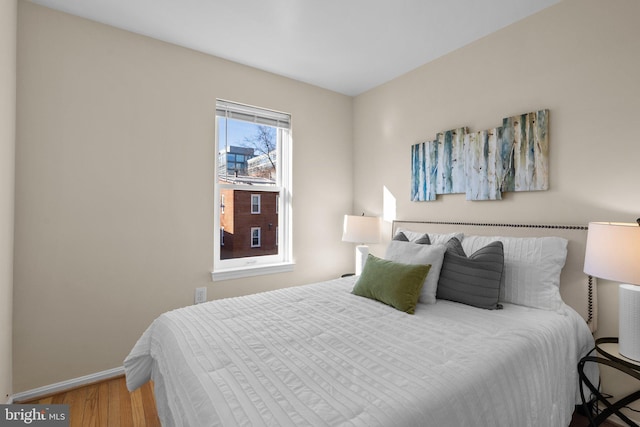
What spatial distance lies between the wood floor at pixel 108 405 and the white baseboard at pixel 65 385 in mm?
28

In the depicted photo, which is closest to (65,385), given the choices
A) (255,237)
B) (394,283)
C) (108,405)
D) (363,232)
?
(108,405)

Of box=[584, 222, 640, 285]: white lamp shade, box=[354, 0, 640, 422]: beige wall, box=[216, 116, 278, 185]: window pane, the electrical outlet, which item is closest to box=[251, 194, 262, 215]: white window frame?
box=[216, 116, 278, 185]: window pane

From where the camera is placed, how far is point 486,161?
2.41 m

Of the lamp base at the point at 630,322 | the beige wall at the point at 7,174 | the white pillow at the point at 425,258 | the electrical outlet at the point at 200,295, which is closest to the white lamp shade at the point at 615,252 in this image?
the lamp base at the point at 630,322

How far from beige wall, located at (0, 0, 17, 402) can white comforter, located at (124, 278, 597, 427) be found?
846 mm

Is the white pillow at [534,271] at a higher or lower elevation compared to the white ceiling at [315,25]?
lower

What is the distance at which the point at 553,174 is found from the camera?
2080mm

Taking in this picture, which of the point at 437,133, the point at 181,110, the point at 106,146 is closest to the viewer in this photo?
the point at 106,146

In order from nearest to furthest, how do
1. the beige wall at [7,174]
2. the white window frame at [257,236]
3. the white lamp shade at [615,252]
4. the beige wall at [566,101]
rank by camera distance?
the white lamp shade at [615,252] < the beige wall at [7,174] < the beige wall at [566,101] < the white window frame at [257,236]

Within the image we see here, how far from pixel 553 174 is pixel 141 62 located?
10.2 feet

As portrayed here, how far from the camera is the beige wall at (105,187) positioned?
208 centimetres

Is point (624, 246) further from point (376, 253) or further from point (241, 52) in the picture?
point (241, 52)

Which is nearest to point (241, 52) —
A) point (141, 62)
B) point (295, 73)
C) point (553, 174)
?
point (295, 73)

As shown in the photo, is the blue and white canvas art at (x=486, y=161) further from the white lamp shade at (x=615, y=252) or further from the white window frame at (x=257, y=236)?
the white window frame at (x=257, y=236)
